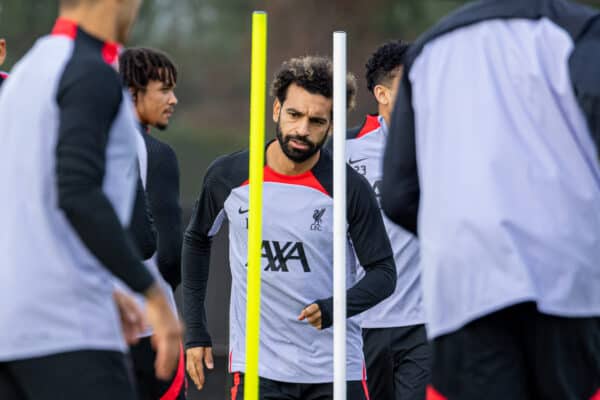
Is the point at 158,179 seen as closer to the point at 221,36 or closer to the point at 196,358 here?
the point at 196,358

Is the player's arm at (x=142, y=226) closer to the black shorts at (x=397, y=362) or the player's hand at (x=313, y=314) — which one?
the player's hand at (x=313, y=314)

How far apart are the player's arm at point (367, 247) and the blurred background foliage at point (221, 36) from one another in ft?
11.8

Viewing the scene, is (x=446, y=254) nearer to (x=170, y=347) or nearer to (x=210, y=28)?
(x=170, y=347)

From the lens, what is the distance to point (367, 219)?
4.86 meters

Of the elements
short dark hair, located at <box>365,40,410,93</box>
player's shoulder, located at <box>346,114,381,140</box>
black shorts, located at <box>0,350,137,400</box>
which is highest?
short dark hair, located at <box>365,40,410,93</box>

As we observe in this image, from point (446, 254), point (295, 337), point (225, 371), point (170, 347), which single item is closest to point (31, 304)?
point (170, 347)

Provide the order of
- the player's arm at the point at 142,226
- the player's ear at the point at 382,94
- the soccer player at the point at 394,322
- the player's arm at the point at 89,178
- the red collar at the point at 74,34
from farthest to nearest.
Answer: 1. the player's ear at the point at 382,94
2. the soccer player at the point at 394,322
3. the player's arm at the point at 142,226
4. the red collar at the point at 74,34
5. the player's arm at the point at 89,178

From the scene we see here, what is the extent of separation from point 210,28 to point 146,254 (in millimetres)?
4472

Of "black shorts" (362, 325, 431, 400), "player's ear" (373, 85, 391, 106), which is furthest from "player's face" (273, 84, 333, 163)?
"black shorts" (362, 325, 431, 400)

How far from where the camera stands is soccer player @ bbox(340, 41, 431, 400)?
5.77 m

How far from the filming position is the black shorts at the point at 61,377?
2752 mm

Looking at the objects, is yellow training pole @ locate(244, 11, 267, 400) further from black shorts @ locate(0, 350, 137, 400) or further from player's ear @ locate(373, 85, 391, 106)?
player's ear @ locate(373, 85, 391, 106)

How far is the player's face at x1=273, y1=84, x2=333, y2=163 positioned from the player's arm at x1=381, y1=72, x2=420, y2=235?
155 centimetres

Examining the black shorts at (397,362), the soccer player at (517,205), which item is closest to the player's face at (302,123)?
the black shorts at (397,362)
